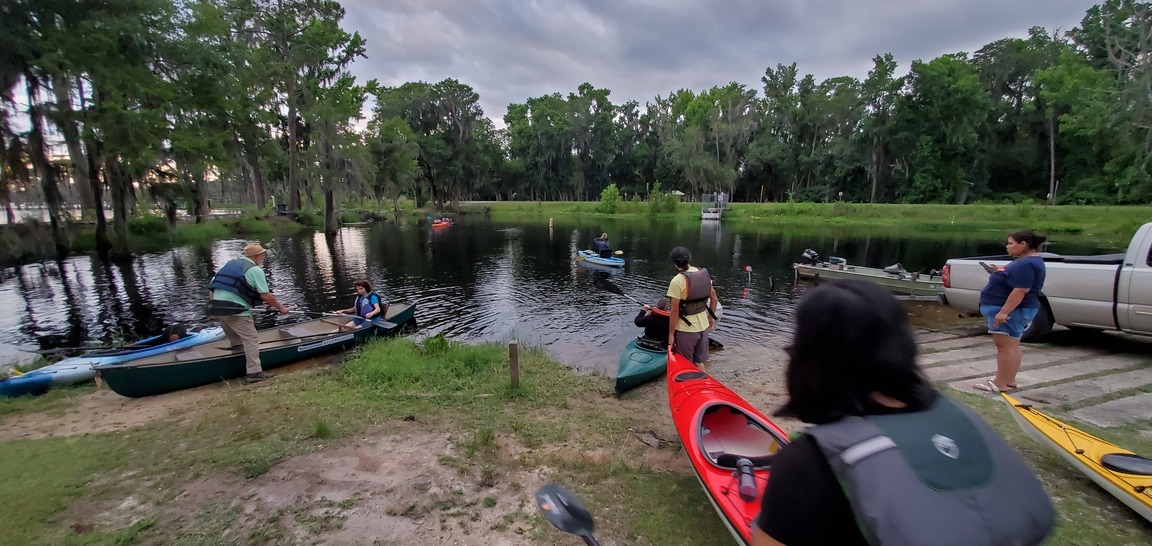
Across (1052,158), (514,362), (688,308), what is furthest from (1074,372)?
(1052,158)

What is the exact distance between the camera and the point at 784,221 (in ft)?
161

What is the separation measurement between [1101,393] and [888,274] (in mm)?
9498

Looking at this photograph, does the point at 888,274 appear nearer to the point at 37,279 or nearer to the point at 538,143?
the point at 37,279

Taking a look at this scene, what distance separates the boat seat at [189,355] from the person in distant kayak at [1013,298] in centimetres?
1213

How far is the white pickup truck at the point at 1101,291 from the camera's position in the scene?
7.13m

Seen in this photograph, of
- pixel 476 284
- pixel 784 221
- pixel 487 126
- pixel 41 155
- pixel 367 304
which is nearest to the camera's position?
pixel 367 304

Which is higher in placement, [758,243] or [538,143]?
[538,143]

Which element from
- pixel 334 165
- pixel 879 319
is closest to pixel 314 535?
pixel 879 319

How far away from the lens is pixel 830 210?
50.8m

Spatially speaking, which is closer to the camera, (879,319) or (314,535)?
(879,319)

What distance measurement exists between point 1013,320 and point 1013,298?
1.54 ft

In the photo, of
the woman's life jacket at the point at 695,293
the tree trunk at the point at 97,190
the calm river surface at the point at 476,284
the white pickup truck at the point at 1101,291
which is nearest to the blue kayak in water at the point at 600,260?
the calm river surface at the point at 476,284

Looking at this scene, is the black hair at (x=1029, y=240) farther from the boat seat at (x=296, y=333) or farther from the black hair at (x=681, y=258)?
the boat seat at (x=296, y=333)

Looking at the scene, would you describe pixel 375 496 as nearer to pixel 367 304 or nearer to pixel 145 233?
pixel 367 304
